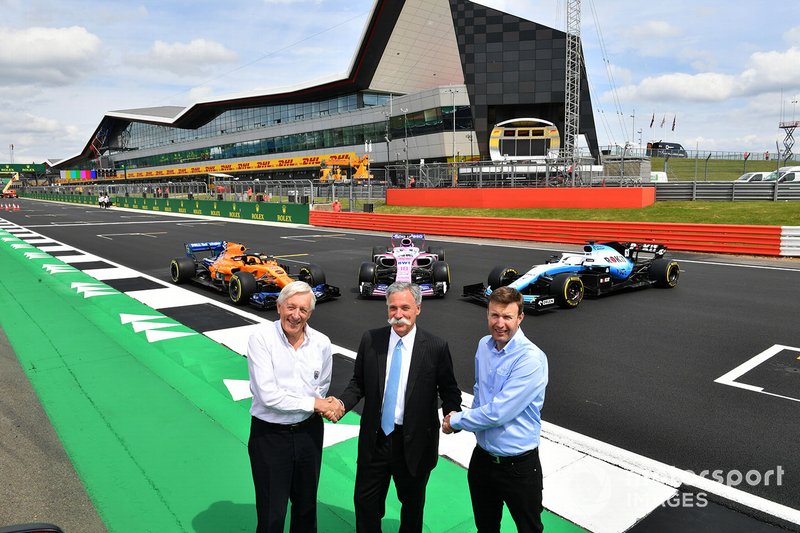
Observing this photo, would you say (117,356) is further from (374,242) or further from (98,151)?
(98,151)

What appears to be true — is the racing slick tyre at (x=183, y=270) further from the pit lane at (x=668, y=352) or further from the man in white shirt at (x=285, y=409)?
the man in white shirt at (x=285, y=409)

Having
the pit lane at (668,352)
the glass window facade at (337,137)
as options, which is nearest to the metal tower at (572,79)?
the glass window facade at (337,137)

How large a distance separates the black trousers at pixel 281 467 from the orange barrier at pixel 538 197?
81.3ft

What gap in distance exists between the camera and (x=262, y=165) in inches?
3159

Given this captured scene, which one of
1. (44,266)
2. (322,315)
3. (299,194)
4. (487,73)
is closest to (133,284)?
(44,266)

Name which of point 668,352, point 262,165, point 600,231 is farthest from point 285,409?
point 262,165

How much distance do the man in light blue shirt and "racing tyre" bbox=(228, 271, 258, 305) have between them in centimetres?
807

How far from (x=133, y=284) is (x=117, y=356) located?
6037 mm

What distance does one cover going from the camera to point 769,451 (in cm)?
462

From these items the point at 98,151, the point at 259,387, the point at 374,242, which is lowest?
the point at 374,242

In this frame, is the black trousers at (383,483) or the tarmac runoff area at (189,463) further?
the tarmac runoff area at (189,463)

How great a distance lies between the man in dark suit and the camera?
9.80 feet

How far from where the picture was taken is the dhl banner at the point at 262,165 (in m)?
66.8

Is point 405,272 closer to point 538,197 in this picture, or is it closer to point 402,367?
point 402,367
